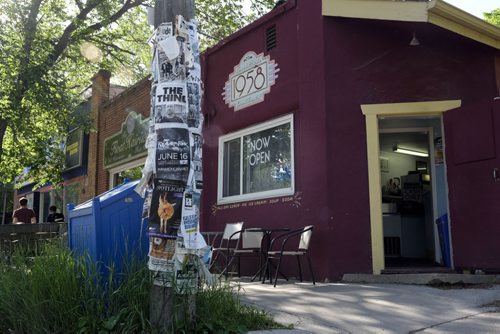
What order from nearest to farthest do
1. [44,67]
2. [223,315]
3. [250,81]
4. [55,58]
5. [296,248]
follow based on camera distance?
1. [223,315]
2. [296,248]
3. [250,81]
4. [44,67]
5. [55,58]

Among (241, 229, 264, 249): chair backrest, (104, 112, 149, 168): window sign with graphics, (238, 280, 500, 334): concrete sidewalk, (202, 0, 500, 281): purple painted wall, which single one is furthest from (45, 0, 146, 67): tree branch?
(238, 280, 500, 334): concrete sidewalk

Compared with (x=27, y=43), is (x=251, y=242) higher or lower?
lower

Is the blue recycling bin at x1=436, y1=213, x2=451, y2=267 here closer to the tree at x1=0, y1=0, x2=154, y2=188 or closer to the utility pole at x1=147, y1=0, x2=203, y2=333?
the utility pole at x1=147, y1=0, x2=203, y2=333

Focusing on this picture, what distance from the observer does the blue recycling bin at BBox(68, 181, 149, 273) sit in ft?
15.0

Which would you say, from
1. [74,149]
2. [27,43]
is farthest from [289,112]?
[74,149]

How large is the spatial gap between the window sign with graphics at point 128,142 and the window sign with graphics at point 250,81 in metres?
3.83

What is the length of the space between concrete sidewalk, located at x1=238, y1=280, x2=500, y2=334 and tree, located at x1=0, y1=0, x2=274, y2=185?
8.86 meters

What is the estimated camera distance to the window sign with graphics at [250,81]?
8.96 meters

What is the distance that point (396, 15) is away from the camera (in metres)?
7.36

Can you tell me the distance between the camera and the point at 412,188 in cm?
1047

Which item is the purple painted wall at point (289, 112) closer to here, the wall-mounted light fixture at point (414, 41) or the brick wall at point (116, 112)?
the wall-mounted light fixture at point (414, 41)

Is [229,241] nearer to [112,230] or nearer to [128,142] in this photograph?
[112,230]

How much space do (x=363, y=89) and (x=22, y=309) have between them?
5.65 m

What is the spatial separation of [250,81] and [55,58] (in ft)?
23.2
